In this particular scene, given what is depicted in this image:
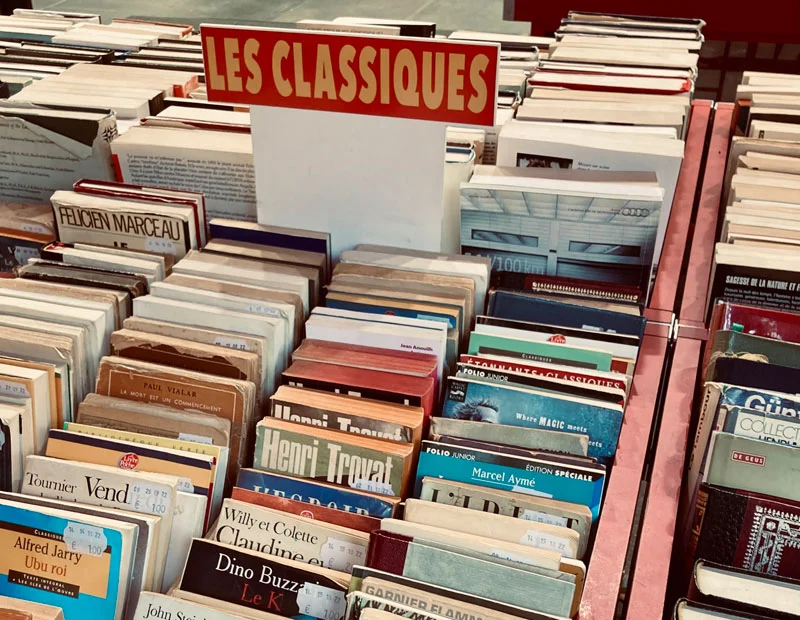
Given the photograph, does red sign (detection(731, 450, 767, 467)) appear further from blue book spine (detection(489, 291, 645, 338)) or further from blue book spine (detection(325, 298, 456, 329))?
blue book spine (detection(325, 298, 456, 329))

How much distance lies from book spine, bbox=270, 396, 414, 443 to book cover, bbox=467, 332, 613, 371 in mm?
269

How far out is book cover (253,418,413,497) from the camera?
1.40 meters

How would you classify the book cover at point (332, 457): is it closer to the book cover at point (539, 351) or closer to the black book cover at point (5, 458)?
the book cover at point (539, 351)

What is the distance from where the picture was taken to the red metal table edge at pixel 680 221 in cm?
193

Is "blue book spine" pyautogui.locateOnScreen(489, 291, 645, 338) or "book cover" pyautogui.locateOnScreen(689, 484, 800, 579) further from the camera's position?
"blue book spine" pyautogui.locateOnScreen(489, 291, 645, 338)

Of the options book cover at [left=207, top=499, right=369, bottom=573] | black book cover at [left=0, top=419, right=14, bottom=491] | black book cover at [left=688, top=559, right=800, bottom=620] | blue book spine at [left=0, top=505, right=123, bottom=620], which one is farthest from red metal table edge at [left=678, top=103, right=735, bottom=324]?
black book cover at [left=0, top=419, right=14, bottom=491]

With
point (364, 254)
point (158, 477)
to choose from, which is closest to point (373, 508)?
point (158, 477)

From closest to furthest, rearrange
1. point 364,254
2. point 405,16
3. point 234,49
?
point 234,49 < point 364,254 < point 405,16

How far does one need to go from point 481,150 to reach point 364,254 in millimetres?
483

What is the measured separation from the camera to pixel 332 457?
142 centimetres

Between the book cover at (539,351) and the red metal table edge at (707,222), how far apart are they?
1.22 ft

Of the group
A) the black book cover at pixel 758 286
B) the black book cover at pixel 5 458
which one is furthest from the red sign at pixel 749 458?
the black book cover at pixel 5 458

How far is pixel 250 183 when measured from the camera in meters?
1.99

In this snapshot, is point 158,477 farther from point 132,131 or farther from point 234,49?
point 132,131
